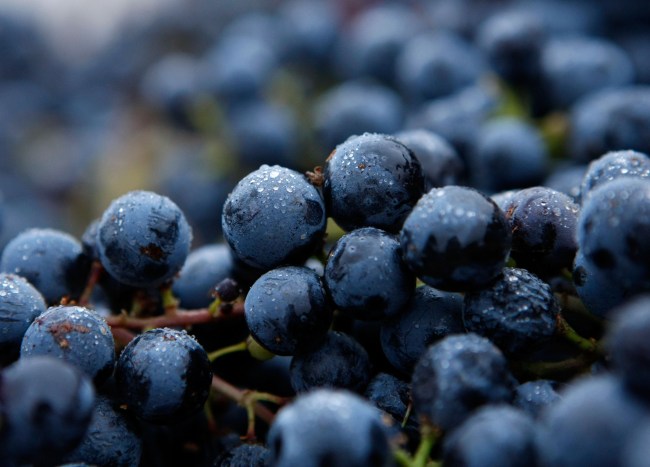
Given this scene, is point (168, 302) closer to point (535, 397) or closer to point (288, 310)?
point (288, 310)

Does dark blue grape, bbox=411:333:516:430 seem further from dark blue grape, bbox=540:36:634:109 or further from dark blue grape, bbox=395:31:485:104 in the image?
dark blue grape, bbox=395:31:485:104

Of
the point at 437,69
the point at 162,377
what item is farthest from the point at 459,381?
the point at 437,69

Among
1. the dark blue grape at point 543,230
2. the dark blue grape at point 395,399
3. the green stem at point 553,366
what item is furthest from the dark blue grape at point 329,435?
the dark blue grape at point 543,230

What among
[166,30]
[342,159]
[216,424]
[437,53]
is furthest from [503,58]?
[166,30]

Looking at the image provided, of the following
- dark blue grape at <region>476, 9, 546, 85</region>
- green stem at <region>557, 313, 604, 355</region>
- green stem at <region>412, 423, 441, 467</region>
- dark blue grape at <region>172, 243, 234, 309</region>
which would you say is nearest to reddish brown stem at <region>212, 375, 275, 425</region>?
dark blue grape at <region>172, 243, 234, 309</region>

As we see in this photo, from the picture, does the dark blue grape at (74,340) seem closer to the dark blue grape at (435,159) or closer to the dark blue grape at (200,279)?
the dark blue grape at (200,279)

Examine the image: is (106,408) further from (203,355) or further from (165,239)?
(165,239)
